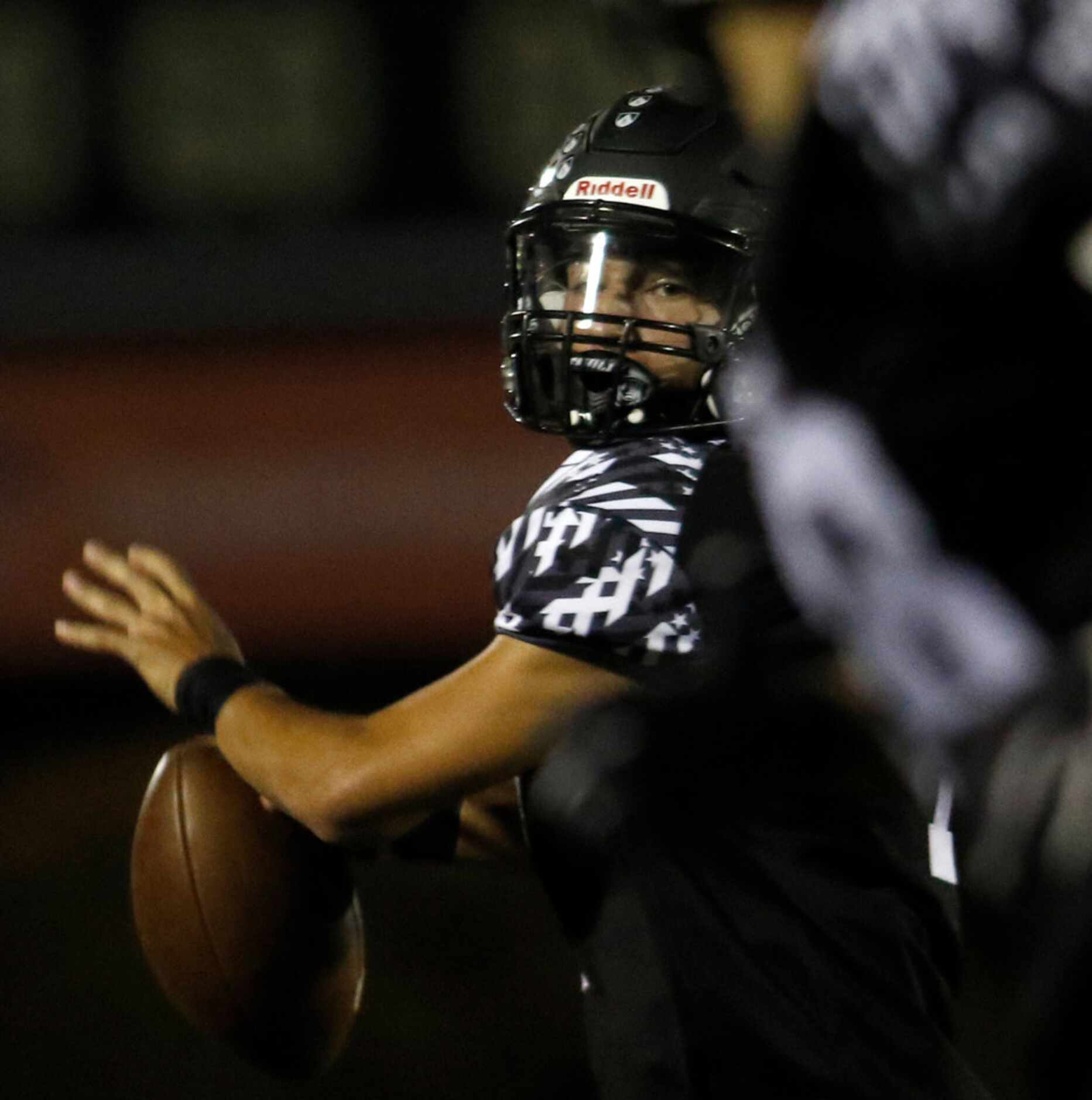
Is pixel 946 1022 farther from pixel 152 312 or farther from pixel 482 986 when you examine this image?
pixel 152 312

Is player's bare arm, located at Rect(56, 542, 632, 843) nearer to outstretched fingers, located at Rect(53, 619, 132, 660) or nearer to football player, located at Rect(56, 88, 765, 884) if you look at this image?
football player, located at Rect(56, 88, 765, 884)

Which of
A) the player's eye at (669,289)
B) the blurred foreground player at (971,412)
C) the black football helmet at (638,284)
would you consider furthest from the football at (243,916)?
the blurred foreground player at (971,412)

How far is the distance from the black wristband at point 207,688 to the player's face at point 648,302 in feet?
1.42

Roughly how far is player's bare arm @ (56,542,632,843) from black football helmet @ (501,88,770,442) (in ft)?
0.98

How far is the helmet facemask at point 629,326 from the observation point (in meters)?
1.77

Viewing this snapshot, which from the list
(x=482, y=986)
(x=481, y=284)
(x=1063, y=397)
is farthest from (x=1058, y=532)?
(x=481, y=284)

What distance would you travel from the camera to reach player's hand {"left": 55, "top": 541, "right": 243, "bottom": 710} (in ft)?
5.95

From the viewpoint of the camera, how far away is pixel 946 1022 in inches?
64.6

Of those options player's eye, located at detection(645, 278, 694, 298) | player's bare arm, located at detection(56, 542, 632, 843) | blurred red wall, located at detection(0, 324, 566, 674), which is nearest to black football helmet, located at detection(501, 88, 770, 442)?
player's eye, located at detection(645, 278, 694, 298)

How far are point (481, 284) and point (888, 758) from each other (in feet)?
14.7

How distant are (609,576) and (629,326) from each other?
289mm

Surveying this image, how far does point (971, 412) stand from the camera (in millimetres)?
1021

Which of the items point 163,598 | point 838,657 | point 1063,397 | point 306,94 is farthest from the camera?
point 306,94

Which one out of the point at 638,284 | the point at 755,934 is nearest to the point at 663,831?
the point at 755,934
